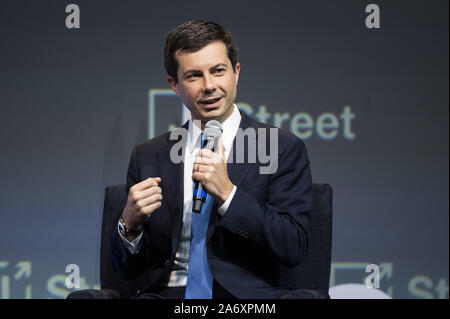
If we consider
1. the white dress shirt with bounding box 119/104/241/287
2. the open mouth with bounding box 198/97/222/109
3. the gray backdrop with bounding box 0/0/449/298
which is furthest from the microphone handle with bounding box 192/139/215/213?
the gray backdrop with bounding box 0/0/449/298

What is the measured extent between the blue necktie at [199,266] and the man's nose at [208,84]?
42cm

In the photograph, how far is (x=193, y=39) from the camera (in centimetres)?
183

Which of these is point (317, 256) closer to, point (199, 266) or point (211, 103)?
point (199, 266)

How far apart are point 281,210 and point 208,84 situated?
0.50m

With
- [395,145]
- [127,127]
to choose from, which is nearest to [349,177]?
[395,145]

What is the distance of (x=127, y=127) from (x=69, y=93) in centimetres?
38

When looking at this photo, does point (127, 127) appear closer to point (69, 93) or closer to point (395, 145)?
point (69, 93)

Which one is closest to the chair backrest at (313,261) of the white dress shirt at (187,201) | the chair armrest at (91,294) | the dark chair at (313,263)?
the dark chair at (313,263)

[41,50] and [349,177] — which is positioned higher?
[41,50]

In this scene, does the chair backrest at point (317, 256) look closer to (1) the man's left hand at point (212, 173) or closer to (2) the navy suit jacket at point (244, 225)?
(2) the navy suit jacket at point (244, 225)

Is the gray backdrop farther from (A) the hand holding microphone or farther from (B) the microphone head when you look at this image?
(A) the hand holding microphone

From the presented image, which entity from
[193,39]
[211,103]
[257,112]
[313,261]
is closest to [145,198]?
[211,103]

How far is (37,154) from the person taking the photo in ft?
9.67

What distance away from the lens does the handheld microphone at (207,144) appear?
157cm
